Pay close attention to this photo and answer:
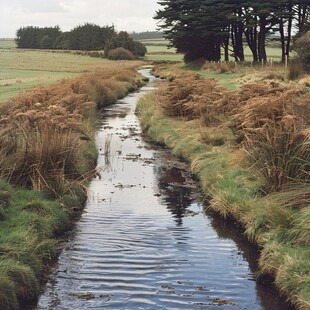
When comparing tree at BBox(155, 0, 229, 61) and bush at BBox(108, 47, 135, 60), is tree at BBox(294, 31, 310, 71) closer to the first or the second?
tree at BBox(155, 0, 229, 61)

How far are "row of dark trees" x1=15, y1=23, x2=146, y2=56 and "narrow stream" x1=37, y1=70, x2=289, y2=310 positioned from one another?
3420 inches

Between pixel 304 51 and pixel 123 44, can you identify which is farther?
pixel 123 44

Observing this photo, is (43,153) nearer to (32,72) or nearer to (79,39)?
(32,72)

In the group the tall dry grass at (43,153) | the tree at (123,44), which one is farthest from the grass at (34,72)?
→ the tree at (123,44)

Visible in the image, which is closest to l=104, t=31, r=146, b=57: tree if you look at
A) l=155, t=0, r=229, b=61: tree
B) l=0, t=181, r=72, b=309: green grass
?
l=155, t=0, r=229, b=61: tree

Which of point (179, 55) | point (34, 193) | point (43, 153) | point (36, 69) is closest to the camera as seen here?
point (34, 193)

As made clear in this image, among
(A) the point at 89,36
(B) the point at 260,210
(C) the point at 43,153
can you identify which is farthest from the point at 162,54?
(B) the point at 260,210

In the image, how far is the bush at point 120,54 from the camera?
297 feet

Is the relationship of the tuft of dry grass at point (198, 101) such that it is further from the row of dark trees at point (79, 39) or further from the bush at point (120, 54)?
the row of dark trees at point (79, 39)

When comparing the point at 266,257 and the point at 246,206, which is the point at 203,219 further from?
the point at 266,257

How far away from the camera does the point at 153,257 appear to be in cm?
815

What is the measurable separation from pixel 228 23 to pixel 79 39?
234ft

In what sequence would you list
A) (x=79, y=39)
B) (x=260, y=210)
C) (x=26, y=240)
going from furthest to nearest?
(x=79, y=39) < (x=260, y=210) < (x=26, y=240)

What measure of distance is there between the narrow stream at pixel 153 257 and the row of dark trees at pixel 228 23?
113ft
